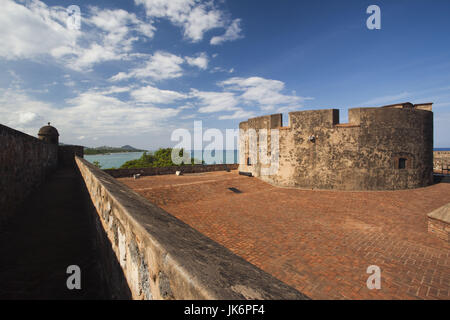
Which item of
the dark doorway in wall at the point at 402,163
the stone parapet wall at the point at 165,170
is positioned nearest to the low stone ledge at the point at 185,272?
A: the stone parapet wall at the point at 165,170

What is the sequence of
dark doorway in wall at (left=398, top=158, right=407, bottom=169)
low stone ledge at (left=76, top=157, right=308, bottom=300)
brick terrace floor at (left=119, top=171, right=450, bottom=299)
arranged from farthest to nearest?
dark doorway in wall at (left=398, top=158, right=407, bottom=169), brick terrace floor at (left=119, top=171, right=450, bottom=299), low stone ledge at (left=76, top=157, right=308, bottom=300)

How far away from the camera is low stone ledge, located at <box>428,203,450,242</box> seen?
6.01m

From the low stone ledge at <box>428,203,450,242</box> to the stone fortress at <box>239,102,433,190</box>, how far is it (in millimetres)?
7135

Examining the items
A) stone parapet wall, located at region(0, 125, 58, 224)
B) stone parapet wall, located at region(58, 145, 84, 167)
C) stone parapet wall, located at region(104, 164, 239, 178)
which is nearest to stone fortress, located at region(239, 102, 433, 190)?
stone parapet wall, located at region(104, 164, 239, 178)

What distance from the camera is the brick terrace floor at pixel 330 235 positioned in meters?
4.27

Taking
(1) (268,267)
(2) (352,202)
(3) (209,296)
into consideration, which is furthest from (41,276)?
(2) (352,202)

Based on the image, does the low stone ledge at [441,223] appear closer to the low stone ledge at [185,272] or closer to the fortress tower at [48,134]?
the low stone ledge at [185,272]

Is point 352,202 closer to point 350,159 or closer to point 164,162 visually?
point 350,159

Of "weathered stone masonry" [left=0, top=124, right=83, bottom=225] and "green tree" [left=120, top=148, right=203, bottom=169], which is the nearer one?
"weathered stone masonry" [left=0, top=124, right=83, bottom=225]

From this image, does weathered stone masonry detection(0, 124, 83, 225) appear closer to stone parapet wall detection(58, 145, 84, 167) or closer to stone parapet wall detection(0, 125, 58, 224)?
stone parapet wall detection(0, 125, 58, 224)

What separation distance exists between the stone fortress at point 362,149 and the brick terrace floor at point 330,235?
1.37 metres

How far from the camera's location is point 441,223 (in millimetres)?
6148
